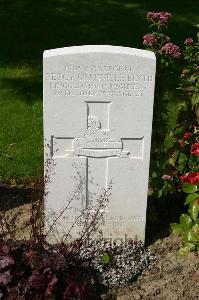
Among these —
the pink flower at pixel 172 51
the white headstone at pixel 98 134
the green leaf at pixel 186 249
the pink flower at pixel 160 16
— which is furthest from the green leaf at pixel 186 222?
the pink flower at pixel 160 16

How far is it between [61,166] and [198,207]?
109cm

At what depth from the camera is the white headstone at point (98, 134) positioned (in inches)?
153

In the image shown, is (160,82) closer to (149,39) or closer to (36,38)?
(149,39)

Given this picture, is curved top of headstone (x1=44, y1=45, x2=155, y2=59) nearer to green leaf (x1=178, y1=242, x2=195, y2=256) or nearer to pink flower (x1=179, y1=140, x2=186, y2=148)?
pink flower (x1=179, y1=140, x2=186, y2=148)

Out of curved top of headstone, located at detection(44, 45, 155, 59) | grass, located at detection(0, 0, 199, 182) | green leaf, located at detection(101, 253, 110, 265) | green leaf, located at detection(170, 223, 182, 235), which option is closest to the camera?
curved top of headstone, located at detection(44, 45, 155, 59)

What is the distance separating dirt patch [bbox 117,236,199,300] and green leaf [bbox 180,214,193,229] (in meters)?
0.21

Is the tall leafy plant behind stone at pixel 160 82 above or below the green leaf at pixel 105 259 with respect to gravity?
above

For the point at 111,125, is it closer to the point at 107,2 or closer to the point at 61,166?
the point at 61,166

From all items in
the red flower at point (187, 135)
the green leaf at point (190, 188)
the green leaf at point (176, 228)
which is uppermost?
the red flower at point (187, 135)

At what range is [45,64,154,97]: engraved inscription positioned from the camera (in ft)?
12.7

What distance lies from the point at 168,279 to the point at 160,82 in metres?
1.49

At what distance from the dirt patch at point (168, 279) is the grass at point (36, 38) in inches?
65.4

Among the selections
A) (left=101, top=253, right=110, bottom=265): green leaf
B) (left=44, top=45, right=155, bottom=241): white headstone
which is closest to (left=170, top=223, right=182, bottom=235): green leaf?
(left=44, top=45, right=155, bottom=241): white headstone

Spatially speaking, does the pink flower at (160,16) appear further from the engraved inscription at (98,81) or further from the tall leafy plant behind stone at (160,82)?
the engraved inscription at (98,81)
